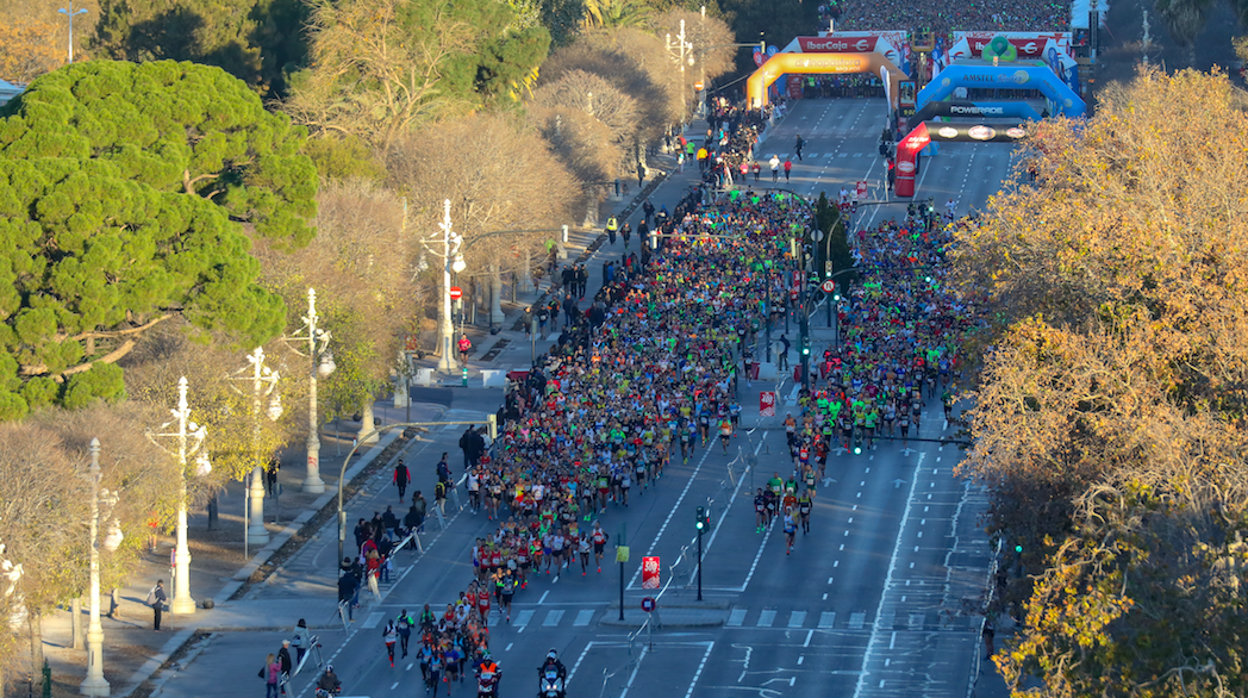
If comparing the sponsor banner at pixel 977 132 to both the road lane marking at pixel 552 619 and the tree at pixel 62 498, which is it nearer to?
the road lane marking at pixel 552 619

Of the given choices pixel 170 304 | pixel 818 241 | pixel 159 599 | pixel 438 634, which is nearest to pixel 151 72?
pixel 170 304

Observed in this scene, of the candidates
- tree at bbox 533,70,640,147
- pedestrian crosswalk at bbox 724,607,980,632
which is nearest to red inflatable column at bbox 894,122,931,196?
tree at bbox 533,70,640,147

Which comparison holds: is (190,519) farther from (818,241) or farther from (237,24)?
(237,24)

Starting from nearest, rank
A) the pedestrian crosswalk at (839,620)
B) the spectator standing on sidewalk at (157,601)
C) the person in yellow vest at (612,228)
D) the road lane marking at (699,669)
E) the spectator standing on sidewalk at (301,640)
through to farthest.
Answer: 1. the road lane marking at (699,669)
2. the spectator standing on sidewalk at (301,640)
3. the pedestrian crosswalk at (839,620)
4. the spectator standing on sidewalk at (157,601)
5. the person in yellow vest at (612,228)

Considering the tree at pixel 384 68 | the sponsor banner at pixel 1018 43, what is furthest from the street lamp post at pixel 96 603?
the sponsor banner at pixel 1018 43

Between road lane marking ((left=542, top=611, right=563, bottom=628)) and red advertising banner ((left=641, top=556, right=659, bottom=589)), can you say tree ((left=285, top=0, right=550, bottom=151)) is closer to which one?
red advertising banner ((left=641, top=556, right=659, bottom=589))

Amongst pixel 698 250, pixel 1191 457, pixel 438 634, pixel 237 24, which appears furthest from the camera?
pixel 237 24

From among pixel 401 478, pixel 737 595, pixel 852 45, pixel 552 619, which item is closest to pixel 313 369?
pixel 401 478
